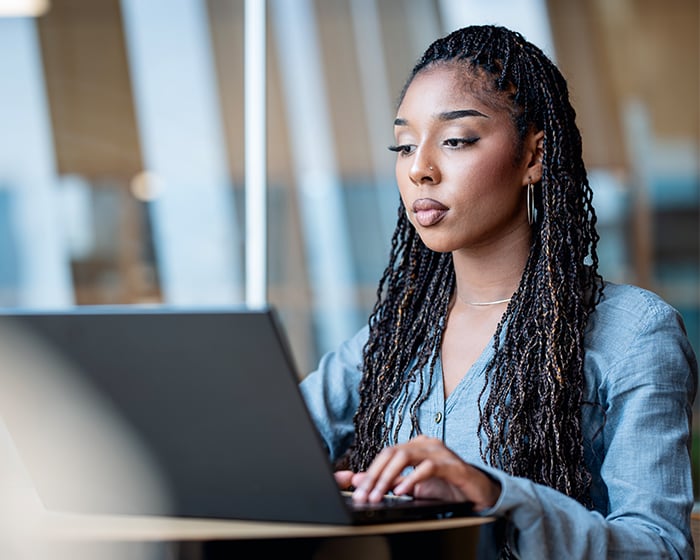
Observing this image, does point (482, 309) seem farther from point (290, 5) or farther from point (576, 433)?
point (290, 5)

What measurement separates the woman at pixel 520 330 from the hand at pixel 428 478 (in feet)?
0.35

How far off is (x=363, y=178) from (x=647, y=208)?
4.73ft

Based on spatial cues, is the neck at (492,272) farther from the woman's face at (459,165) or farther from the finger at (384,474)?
the finger at (384,474)

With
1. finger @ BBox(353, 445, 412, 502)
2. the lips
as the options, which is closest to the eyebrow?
the lips

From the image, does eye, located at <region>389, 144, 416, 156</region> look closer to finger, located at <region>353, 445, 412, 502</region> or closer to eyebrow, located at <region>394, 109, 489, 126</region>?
eyebrow, located at <region>394, 109, 489, 126</region>

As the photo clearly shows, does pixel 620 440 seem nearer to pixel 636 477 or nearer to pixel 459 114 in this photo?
pixel 636 477

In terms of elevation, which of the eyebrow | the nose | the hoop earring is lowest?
the hoop earring

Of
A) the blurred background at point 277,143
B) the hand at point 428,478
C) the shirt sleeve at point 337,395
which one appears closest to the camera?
the hand at point 428,478

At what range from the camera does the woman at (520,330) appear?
1185mm

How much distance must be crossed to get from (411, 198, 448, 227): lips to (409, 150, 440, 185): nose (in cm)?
2

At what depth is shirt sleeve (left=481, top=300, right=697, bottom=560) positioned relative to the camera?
101 centimetres

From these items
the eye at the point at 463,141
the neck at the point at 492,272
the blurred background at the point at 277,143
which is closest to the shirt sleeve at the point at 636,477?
the neck at the point at 492,272

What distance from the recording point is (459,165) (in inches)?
50.9

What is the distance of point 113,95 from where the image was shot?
3.54m
